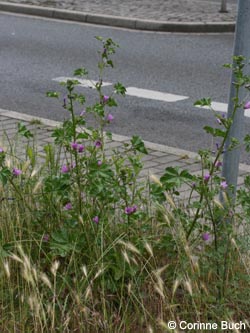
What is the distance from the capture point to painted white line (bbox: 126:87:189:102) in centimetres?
1020

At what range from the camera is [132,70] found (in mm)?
11625

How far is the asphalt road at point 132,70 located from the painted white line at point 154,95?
0.13 m

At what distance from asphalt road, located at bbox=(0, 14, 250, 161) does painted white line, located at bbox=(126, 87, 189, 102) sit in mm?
127

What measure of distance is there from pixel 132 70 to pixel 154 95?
1318mm

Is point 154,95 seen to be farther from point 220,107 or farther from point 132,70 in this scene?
point 132,70

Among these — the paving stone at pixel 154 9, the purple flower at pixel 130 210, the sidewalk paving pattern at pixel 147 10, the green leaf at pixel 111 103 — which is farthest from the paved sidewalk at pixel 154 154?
the paving stone at pixel 154 9

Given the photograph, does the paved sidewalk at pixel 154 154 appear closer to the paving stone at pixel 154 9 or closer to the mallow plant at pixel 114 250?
the mallow plant at pixel 114 250

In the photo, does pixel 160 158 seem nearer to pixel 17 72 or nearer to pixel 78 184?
pixel 78 184

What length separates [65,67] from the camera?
11.8 m

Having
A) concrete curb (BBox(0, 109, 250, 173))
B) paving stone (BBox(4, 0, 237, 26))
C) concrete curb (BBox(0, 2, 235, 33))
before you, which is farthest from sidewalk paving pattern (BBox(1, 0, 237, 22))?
concrete curb (BBox(0, 109, 250, 173))

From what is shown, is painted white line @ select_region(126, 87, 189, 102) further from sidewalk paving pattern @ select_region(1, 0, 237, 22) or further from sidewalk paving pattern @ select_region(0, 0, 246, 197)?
sidewalk paving pattern @ select_region(1, 0, 237, 22)

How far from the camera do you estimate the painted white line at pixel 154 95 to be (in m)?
10.2

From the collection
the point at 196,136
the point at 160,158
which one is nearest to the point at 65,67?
the point at 196,136

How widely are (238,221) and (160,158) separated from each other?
298cm
